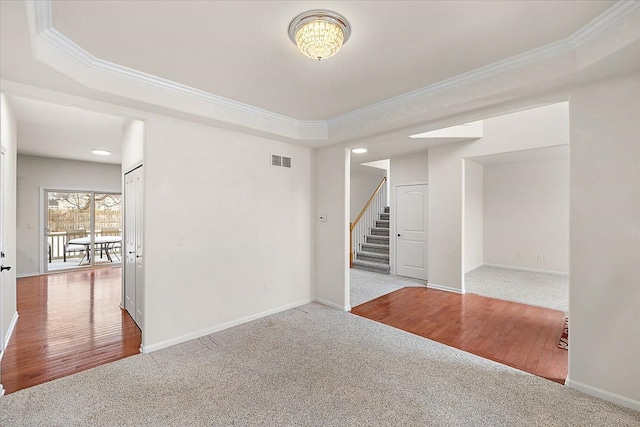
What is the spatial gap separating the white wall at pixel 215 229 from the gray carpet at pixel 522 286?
11.6 feet

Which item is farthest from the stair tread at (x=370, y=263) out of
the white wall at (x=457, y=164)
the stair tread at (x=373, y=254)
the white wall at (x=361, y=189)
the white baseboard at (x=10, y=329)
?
the white baseboard at (x=10, y=329)

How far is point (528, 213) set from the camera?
22.1 feet

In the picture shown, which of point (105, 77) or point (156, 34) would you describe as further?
point (105, 77)

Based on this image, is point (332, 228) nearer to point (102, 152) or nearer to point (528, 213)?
point (528, 213)

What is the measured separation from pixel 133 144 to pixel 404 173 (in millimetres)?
5144

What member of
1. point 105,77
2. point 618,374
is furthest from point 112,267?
point 618,374

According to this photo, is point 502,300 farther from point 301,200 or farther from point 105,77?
point 105,77

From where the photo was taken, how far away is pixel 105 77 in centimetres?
251

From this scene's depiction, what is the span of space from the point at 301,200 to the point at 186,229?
6.07 feet

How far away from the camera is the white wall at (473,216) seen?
6.59 meters

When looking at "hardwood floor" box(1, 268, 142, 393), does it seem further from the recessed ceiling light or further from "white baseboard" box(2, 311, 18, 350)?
the recessed ceiling light

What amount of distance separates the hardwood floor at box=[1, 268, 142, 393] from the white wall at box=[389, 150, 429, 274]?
5.12m

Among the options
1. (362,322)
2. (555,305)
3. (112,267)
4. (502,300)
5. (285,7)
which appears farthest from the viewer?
(112,267)

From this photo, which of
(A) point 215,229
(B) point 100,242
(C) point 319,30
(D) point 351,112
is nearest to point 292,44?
(C) point 319,30
